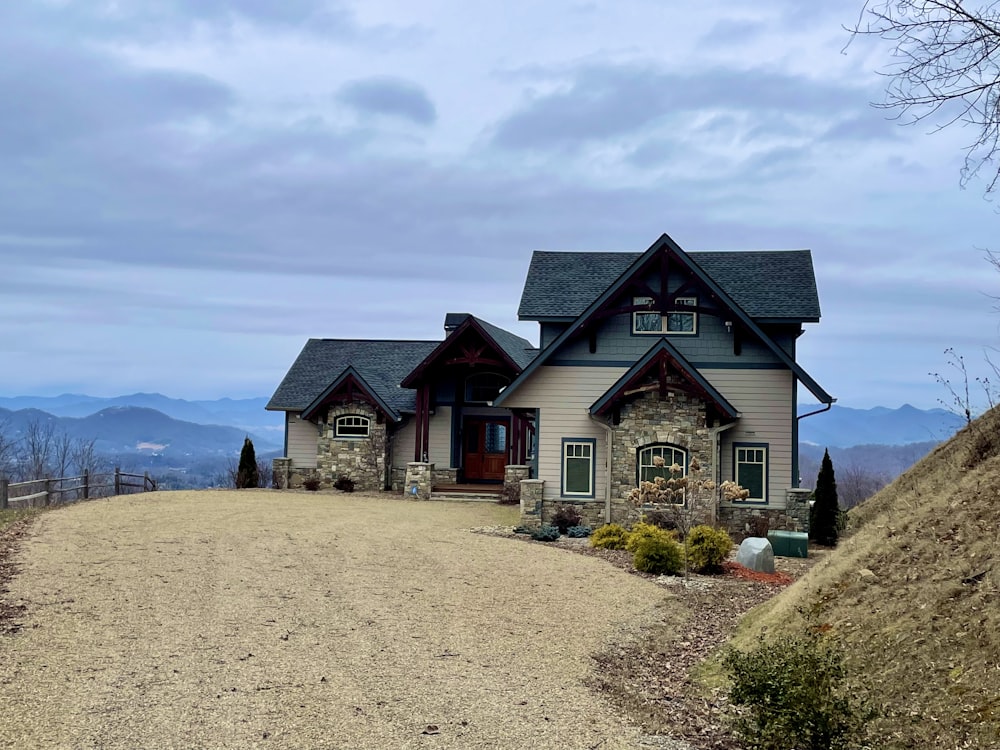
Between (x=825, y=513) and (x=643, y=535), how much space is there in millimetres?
6884

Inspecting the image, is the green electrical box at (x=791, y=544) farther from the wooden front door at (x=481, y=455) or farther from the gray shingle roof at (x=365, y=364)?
the wooden front door at (x=481, y=455)

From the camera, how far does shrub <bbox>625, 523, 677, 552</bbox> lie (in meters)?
17.1

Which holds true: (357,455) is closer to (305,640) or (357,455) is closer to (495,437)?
(495,437)

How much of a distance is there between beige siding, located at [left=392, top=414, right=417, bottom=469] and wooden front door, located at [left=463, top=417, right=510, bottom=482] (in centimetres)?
187

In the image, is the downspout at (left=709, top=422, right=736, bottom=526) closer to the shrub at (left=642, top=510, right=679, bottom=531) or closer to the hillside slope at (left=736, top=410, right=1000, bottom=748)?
the shrub at (left=642, top=510, right=679, bottom=531)

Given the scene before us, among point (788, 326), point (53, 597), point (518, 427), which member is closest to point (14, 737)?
point (53, 597)

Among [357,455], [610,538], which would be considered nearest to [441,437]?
[357,455]

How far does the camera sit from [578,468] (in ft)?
77.3

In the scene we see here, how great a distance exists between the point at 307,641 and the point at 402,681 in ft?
6.07

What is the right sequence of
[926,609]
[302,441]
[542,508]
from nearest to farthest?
1. [926,609]
2. [542,508]
3. [302,441]

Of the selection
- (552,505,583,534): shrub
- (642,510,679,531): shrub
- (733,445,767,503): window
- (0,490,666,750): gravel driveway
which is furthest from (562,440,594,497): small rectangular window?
(0,490,666,750): gravel driveway

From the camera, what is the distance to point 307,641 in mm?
10414

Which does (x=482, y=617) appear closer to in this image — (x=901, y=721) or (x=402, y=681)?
(x=402, y=681)

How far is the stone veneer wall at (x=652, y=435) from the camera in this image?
22.4m
